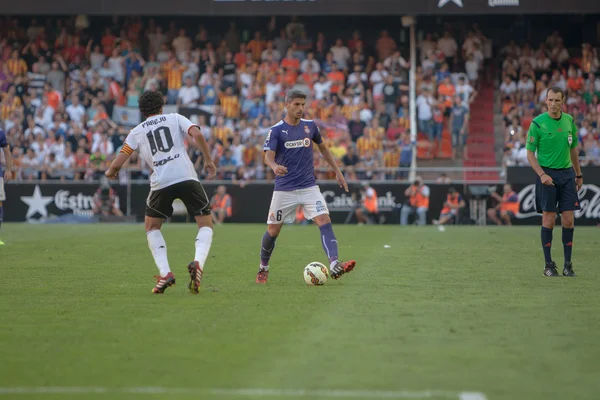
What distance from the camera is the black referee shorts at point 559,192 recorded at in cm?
1205

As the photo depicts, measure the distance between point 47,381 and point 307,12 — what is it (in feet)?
94.8

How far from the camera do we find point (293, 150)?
36.6 feet

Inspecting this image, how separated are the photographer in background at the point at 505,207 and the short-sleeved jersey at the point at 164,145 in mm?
19744

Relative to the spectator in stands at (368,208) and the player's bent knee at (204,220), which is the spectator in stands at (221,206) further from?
the player's bent knee at (204,220)

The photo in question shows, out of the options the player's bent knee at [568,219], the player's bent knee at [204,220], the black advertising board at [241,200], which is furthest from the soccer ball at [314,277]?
the black advertising board at [241,200]

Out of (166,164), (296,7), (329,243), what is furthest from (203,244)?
(296,7)

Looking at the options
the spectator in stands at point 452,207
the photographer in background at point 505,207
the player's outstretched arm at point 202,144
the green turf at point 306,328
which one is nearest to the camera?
the green turf at point 306,328

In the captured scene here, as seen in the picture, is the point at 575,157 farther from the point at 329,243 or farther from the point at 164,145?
the point at 164,145

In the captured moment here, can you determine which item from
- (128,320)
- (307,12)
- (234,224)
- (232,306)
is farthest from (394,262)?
(307,12)

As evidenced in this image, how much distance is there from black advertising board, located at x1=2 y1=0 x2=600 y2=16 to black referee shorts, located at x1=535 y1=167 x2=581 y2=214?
2182cm

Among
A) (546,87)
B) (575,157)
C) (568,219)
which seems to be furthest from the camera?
(546,87)

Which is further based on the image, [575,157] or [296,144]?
[575,157]

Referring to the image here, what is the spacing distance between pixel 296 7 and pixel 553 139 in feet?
A: 74.0

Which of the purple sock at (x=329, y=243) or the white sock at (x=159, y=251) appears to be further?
the purple sock at (x=329, y=243)
